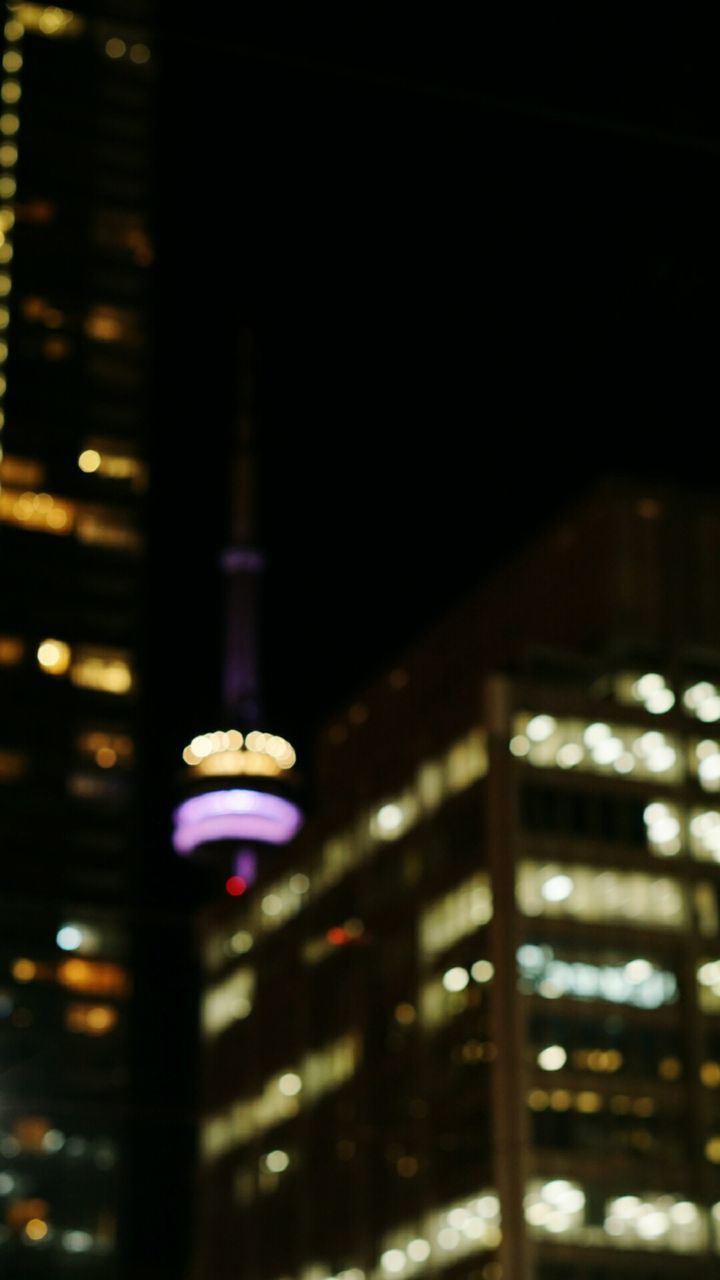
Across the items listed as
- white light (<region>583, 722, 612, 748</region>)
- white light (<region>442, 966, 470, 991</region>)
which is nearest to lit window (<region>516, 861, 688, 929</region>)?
white light (<region>442, 966, 470, 991</region>)

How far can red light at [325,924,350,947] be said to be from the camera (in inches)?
4609

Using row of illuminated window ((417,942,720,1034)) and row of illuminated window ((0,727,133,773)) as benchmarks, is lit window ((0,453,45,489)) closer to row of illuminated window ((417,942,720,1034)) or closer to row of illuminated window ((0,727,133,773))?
row of illuminated window ((0,727,133,773))

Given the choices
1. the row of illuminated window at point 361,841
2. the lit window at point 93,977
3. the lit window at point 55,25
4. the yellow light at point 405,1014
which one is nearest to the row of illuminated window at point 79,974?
the lit window at point 93,977

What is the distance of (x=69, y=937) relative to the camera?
148m

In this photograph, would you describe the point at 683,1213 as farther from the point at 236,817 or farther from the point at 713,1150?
the point at 236,817

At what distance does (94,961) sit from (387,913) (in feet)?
104

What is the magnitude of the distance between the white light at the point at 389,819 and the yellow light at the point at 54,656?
112 feet

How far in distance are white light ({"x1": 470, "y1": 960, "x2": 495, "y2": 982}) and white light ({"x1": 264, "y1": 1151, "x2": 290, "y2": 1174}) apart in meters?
26.0

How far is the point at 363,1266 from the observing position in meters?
110

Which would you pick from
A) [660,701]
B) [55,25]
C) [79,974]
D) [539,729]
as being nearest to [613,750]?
[539,729]

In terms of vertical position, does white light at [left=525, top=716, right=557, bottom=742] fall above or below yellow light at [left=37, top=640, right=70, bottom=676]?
below

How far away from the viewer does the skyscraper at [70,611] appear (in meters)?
134

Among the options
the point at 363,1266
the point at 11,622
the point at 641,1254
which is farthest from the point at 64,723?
the point at 641,1254

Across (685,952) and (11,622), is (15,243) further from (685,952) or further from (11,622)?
(685,952)
